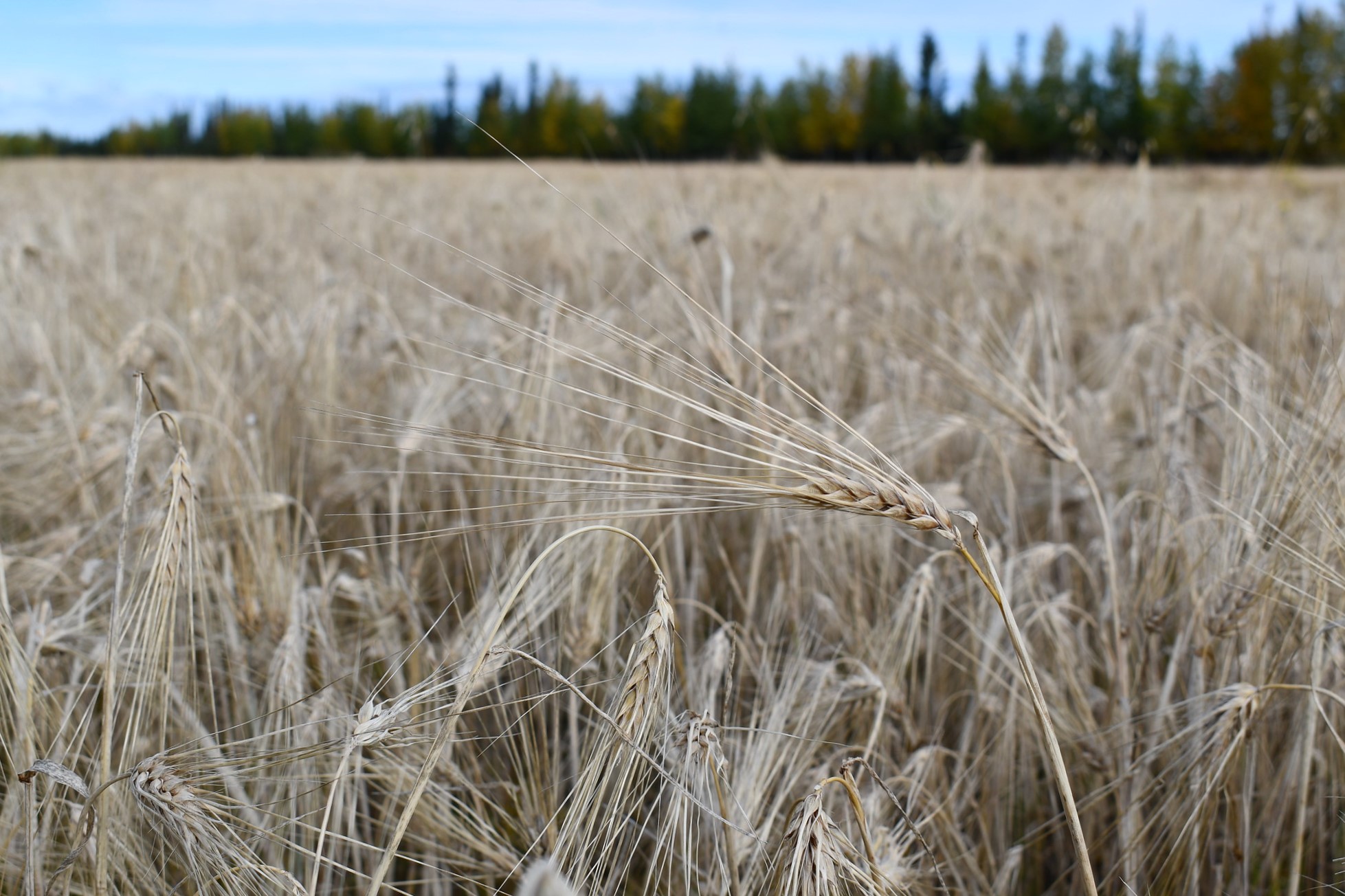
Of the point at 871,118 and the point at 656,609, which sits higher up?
the point at 871,118

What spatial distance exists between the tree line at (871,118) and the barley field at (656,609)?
17862 millimetres

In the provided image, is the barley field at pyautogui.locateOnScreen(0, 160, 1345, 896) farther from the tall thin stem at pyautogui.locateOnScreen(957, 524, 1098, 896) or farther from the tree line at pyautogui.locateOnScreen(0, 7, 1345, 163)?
the tree line at pyautogui.locateOnScreen(0, 7, 1345, 163)

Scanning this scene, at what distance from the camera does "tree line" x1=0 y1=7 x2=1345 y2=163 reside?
25.9 m

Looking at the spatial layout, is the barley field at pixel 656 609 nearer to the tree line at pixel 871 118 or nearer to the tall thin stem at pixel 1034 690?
the tall thin stem at pixel 1034 690

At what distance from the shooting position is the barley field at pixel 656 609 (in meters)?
0.72

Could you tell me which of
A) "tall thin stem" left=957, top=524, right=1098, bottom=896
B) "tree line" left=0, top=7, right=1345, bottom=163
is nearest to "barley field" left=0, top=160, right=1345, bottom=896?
"tall thin stem" left=957, top=524, right=1098, bottom=896

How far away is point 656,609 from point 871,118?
51.4 m

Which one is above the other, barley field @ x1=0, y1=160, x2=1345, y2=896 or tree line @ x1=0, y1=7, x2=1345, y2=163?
tree line @ x1=0, y1=7, x2=1345, y2=163

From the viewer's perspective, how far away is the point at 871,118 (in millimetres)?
47688

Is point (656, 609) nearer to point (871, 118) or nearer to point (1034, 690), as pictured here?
point (1034, 690)

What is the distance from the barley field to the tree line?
58.6 feet

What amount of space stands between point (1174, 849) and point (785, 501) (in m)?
0.59

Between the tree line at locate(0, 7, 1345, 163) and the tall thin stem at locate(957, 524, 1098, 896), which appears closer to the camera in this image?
the tall thin stem at locate(957, 524, 1098, 896)

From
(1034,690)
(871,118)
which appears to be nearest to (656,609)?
(1034,690)
